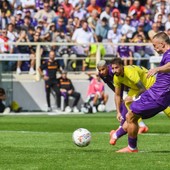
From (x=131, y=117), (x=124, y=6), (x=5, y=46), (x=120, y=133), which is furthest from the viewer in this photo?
(x=124, y=6)

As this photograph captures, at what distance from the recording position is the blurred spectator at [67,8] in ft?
111

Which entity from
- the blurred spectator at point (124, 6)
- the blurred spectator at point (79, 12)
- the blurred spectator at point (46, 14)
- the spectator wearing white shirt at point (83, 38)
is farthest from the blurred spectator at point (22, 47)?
the blurred spectator at point (124, 6)

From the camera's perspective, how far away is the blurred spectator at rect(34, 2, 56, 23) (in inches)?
1296

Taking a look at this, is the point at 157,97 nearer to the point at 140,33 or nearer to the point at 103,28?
the point at 103,28

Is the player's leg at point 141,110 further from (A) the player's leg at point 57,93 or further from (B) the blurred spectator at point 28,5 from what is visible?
(B) the blurred spectator at point 28,5

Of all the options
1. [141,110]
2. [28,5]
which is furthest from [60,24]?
[141,110]

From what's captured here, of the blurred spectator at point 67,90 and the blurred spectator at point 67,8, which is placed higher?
the blurred spectator at point 67,8

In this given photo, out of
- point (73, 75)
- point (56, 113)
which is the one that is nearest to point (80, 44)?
point (73, 75)

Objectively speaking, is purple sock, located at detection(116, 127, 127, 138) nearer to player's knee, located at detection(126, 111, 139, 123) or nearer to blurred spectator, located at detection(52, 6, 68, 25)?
player's knee, located at detection(126, 111, 139, 123)

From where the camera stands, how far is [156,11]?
3512cm

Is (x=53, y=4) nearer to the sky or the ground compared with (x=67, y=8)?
nearer to the sky

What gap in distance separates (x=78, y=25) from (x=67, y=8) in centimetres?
188

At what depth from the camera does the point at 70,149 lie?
14.7 m

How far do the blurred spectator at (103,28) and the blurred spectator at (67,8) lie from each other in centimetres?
158
